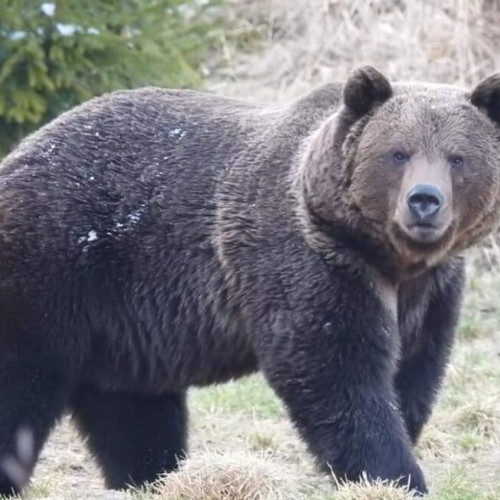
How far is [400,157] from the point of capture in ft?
21.3

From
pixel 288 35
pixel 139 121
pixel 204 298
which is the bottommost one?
pixel 288 35

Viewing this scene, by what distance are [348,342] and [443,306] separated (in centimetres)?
75

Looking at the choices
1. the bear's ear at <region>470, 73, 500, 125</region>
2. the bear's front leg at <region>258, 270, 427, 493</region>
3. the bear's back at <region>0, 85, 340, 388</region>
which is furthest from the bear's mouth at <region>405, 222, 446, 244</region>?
the bear's back at <region>0, 85, 340, 388</region>

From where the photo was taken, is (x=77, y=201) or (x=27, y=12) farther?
(x=27, y=12)

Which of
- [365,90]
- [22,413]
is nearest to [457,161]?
[365,90]

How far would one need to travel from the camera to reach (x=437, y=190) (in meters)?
6.27

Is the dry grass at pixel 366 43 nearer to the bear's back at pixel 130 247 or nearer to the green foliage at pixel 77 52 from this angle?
the green foliage at pixel 77 52

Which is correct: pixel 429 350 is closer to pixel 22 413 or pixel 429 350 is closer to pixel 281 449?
pixel 281 449

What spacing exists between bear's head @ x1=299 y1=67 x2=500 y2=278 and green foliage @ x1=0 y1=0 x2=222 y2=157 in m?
3.92

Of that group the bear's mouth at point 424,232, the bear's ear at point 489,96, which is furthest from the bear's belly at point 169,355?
the bear's ear at point 489,96

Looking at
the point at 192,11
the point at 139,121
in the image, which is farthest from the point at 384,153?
the point at 192,11

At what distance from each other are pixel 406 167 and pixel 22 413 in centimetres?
227

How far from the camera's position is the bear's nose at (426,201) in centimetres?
626

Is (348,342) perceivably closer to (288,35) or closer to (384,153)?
(384,153)
